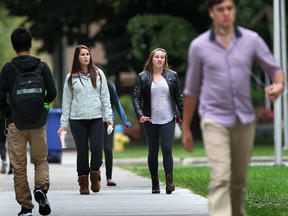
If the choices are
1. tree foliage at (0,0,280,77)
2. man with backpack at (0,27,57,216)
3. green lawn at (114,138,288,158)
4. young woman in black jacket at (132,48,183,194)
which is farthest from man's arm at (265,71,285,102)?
tree foliage at (0,0,280,77)

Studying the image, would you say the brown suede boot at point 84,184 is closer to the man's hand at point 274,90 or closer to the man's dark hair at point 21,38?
the man's dark hair at point 21,38

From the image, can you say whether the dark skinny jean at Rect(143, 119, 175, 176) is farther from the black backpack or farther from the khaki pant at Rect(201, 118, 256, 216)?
the khaki pant at Rect(201, 118, 256, 216)

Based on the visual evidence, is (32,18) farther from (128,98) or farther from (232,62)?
(232,62)

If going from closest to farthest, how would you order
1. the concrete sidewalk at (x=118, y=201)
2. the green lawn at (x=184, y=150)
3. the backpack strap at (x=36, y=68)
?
the backpack strap at (x=36, y=68)
the concrete sidewalk at (x=118, y=201)
the green lawn at (x=184, y=150)

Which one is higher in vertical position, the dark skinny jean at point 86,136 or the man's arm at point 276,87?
the man's arm at point 276,87

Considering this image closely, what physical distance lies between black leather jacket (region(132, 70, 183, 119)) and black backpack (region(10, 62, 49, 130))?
312 cm

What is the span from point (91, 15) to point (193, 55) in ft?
104

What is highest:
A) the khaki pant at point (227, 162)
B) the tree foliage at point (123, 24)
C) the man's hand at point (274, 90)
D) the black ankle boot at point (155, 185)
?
the man's hand at point (274, 90)

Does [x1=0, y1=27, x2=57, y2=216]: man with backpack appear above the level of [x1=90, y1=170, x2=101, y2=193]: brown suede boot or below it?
above

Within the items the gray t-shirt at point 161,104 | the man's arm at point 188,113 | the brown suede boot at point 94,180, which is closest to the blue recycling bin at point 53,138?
the brown suede boot at point 94,180

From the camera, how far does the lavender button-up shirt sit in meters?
8.18

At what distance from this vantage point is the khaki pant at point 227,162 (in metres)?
8.03

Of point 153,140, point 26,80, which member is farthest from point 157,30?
point 26,80

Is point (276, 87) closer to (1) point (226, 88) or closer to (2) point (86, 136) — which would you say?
(1) point (226, 88)
